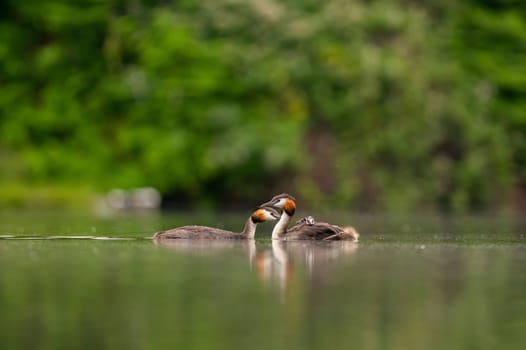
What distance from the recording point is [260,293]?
10.1 m

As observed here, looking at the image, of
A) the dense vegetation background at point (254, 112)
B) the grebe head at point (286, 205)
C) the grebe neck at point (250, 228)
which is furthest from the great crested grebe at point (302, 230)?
the dense vegetation background at point (254, 112)

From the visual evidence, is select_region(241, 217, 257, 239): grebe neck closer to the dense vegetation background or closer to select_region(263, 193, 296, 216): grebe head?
select_region(263, 193, 296, 216): grebe head

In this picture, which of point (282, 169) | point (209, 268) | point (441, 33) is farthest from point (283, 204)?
point (441, 33)

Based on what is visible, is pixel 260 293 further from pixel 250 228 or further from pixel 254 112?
pixel 254 112

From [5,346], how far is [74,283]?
280 centimetres

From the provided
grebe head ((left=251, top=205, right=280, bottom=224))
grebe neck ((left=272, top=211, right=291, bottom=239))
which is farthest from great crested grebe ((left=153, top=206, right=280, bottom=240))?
grebe neck ((left=272, top=211, right=291, bottom=239))

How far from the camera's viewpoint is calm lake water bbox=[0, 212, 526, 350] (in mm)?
A: 8234

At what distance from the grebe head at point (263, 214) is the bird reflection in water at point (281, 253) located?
267mm

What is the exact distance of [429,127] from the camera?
94.3ft

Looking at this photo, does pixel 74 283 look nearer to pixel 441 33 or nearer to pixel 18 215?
pixel 18 215

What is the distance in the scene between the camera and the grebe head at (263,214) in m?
15.5

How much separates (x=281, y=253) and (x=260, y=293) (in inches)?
142

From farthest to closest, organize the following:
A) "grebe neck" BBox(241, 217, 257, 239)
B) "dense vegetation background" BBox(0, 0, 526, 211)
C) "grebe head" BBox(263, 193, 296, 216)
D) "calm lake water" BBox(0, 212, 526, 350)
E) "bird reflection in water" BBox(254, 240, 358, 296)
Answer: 1. "dense vegetation background" BBox(0, 0, 526, 211)
2. "grebe head" BBox(263, 193, 296, 216)
3. "grebe neck" BBox(241, 217, 257, 239)
4. "bird reflection in water" BBox(254, 240, 358, 296)
5. "calm lake water" BBox(0, 212, 526, 350)

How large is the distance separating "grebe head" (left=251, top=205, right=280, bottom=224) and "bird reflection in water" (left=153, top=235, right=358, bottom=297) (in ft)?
0.88
